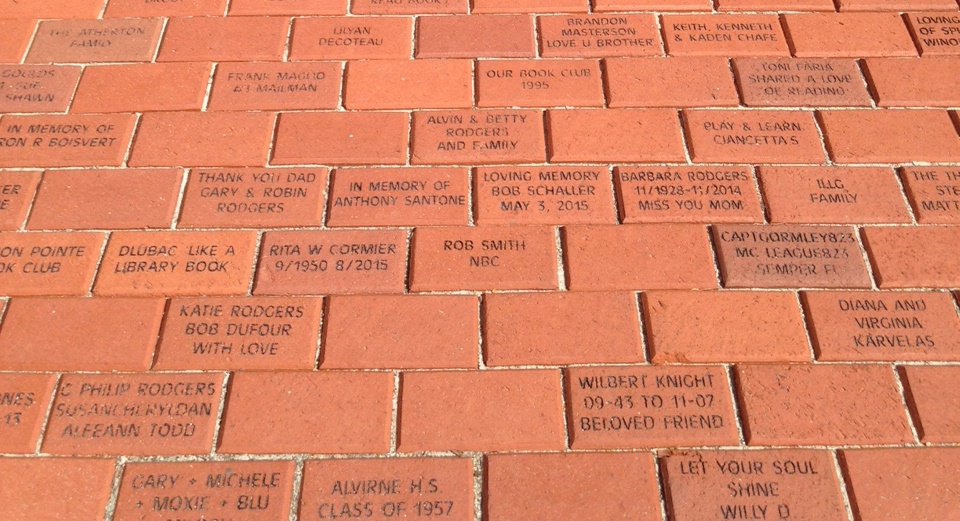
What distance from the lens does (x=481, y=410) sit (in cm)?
102

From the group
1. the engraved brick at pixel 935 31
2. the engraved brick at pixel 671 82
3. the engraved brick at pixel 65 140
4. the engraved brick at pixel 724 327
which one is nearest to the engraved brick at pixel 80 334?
the engraved brick at pixel 65 140

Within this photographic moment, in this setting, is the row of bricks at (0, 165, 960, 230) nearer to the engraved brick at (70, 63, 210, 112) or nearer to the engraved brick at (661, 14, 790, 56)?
the engraved brick at (70, 63, 210, 112)

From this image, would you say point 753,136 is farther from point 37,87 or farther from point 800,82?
point 37,87

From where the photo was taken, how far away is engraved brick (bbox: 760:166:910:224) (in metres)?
1.17

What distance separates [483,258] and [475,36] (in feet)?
1.70

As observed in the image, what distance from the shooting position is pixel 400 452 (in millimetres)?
995

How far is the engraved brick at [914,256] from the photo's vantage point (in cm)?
112

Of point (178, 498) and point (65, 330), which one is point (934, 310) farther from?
point (65, 330)

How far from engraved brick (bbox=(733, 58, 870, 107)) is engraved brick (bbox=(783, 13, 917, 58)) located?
1.1 inches

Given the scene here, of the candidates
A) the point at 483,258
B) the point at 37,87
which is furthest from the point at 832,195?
the point at 37,87

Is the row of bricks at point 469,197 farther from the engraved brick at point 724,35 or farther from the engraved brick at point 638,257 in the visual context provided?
the engraved brick at point 724,35

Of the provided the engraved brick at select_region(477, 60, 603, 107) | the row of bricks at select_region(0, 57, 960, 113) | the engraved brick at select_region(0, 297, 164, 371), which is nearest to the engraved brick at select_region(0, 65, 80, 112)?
the row of bricks at select_region(0, 57, 960, 113)

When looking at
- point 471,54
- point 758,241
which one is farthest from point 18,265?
point 758,241

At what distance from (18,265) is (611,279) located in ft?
3.28
